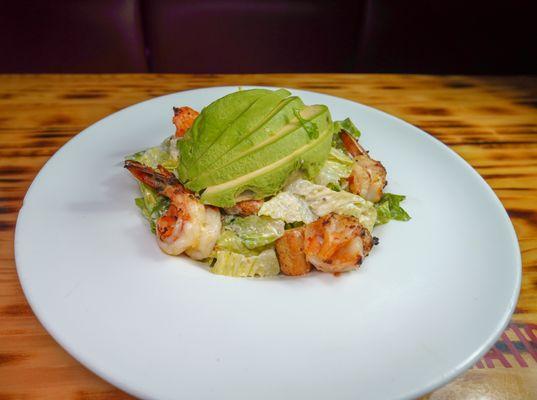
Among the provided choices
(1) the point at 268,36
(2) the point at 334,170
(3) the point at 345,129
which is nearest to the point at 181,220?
(2) the point at 334,170

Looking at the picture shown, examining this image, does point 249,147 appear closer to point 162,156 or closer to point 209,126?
point 209,126

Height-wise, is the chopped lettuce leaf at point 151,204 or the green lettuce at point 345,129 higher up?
the green lettuce at point 345,129

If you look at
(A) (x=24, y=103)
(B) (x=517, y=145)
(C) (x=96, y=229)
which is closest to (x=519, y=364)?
(C) (x=96, y=229)

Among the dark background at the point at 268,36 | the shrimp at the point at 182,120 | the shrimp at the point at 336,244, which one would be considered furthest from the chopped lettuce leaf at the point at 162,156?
the dark background at the point at 268,36

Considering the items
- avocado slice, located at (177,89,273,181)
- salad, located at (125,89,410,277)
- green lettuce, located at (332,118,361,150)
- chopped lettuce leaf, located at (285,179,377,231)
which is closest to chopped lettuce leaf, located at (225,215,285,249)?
salad, located at (125,89,410,277)

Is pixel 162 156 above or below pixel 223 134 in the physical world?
below

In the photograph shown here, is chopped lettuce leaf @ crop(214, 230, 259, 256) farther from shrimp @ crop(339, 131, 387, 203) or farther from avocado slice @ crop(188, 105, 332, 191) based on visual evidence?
shrimp @ crop(339, 131, 387, 203)

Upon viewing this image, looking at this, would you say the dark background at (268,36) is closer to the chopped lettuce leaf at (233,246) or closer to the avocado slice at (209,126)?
the avocado slice at (209,126)
